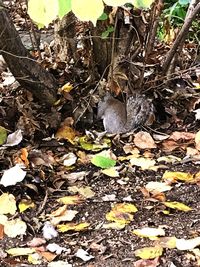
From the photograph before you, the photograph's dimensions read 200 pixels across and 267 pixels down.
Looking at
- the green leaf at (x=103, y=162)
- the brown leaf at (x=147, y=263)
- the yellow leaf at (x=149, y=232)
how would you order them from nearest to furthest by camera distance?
the brown leaf at (x=147, y=263) → the yellow leaf at (x=149, y=232) → the green leaf at (x=103, y=162)

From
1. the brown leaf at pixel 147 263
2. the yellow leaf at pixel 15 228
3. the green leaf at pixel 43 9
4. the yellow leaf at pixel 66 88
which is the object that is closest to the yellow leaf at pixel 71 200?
the yellow leaf at pixel 15 228

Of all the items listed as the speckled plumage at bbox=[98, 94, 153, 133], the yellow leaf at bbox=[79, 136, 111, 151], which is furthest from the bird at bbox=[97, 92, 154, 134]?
the yellow leaf at bbox=[79, 136, 111, 151]

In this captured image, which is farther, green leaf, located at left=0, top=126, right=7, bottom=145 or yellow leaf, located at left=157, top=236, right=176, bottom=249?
green leaf, located at left=0, top=126, right=7, bottom=145

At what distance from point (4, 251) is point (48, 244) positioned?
0.15 meters

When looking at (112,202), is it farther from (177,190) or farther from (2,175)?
(2,175)

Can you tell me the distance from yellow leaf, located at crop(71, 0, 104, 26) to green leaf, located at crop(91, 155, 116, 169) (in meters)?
1.55

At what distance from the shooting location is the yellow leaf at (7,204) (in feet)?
7.15

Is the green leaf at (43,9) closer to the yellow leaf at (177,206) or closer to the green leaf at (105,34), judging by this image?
the yellow leaf at (177,206)

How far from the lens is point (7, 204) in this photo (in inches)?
87.0

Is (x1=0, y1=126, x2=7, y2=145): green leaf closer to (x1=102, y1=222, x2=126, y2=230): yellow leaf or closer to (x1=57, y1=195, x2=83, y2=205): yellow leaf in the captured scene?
(x1=57, y1=195, x2=83, y2=205): yellow leaf

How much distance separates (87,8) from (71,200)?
4.47 ft

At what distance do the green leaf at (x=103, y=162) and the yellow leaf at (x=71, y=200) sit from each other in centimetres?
27

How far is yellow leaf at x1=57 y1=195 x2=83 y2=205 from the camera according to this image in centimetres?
224

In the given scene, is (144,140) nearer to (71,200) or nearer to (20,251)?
(71,200)
